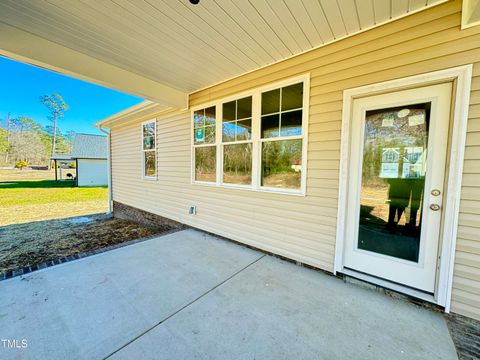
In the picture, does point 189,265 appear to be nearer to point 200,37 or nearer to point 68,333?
point 68,333

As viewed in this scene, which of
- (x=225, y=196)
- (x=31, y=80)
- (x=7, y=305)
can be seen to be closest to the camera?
(x=7, y=305)

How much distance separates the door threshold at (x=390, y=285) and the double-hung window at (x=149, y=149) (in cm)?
493

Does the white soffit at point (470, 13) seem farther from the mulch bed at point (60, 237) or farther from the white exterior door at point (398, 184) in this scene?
the mulch bed at point (60, 237)

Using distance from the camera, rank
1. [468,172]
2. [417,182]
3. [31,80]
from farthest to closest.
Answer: [31,80] < [417,182] < [468,172]

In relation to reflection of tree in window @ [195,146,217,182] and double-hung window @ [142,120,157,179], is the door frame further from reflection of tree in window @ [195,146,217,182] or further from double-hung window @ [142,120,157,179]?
double-hung window @ [142,120,157,179]

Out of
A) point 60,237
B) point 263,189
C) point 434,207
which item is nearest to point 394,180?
point 434,207

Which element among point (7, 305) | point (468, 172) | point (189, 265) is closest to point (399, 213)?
point (468, 172)

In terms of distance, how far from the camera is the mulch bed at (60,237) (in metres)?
3.63

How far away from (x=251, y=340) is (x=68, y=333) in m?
1.46

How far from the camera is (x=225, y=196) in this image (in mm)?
3664

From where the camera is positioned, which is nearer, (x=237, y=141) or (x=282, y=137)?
(x=282, y=137)

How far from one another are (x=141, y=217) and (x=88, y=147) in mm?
17330

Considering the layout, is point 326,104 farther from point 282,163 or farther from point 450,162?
point 450,162

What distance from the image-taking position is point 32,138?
31469 mm
